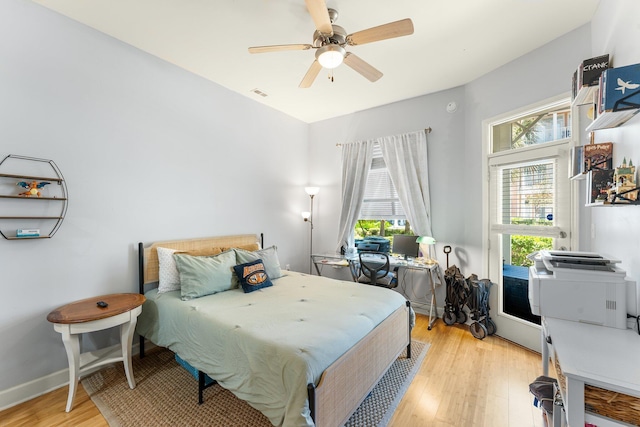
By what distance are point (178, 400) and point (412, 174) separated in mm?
3534

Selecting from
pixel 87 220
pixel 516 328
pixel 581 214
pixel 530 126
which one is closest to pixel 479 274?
pixel 516 328

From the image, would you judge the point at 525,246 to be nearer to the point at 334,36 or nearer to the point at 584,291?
the point at 584,291

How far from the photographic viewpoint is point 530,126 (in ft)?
9.09

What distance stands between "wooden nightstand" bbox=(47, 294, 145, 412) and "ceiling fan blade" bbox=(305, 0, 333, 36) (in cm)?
250

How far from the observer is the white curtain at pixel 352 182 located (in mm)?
4172

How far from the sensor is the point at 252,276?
2699 millimetres

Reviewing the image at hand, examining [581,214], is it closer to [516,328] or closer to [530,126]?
[530,126]

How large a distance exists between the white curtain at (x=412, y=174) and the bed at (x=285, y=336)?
4.83 ft

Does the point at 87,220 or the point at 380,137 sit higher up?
the point at 380,137

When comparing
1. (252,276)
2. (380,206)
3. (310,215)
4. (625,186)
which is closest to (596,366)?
(625,186)

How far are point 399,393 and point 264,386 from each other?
1.16 m

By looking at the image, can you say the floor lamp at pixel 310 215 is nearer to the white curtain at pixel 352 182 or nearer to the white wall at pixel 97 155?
the white curtain at pixel 352 182

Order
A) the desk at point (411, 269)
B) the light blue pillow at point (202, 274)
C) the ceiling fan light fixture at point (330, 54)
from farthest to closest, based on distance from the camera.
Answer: the desk at point (411, 269) < the light blue pillow at point (202, 274) < the ceiling fan light fixture at point (330, 54)

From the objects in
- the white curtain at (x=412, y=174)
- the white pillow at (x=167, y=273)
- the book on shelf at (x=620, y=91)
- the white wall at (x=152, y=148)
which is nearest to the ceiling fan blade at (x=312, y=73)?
the white wall at (x=152, y=148)
